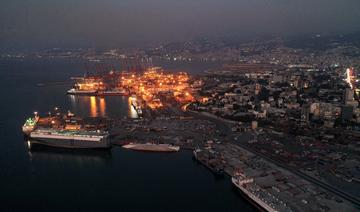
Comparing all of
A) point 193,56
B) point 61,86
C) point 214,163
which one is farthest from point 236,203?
point 193,56

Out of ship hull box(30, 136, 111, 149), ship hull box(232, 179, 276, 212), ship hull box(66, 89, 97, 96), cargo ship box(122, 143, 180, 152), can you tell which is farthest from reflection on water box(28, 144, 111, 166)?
ship hull box(66, 89, 97, 96)

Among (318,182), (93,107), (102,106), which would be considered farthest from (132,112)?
(318,182)

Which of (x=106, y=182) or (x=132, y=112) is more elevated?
(x=132, y=112)

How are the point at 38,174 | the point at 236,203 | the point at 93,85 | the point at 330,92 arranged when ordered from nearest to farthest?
the point at 236,203 < the point at 38,174 < the point at 330,92 < the point at 93,85

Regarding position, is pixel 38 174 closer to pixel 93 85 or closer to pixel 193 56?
pixel 93 85

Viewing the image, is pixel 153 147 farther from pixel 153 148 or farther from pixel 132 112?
pixel 132 112

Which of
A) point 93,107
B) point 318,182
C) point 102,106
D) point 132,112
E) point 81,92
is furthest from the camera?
point 81,92
